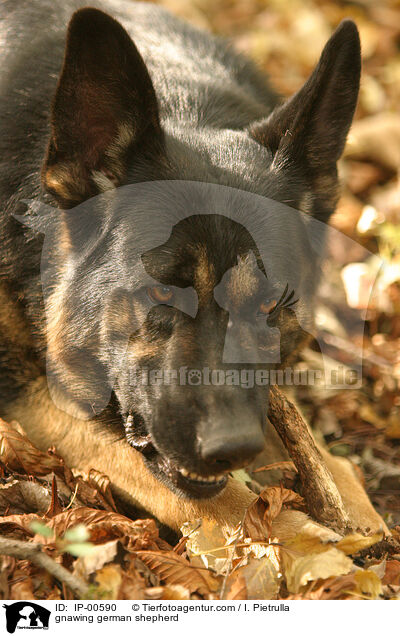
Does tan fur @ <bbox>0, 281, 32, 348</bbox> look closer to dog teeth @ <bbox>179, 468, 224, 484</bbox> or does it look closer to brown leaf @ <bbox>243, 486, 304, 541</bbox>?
dog teeth @ <bbox>179, 468, 224, 484</bbox>

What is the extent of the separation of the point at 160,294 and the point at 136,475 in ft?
3.02

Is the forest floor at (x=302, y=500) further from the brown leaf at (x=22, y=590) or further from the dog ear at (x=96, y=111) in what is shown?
the dog ear at (x=96, y=111)

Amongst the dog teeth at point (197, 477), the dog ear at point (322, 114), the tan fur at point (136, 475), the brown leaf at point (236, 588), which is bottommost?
the tan fur at point (136, 475)

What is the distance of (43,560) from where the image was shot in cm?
224

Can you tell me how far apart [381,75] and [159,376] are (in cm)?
533

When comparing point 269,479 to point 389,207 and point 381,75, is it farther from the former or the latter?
point 381,75

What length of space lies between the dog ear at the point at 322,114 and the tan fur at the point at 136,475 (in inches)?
56.3

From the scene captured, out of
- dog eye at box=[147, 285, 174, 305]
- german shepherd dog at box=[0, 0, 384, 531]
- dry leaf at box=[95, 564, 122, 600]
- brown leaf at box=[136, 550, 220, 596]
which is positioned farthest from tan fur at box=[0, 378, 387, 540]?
dog eye at box=[147, 285, 174, 305]

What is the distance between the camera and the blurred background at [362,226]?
396 centimetres

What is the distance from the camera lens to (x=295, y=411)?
10.1 ft

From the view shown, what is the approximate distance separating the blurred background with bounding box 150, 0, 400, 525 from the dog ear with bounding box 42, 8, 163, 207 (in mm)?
1293

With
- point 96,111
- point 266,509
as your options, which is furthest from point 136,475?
point 96,111
